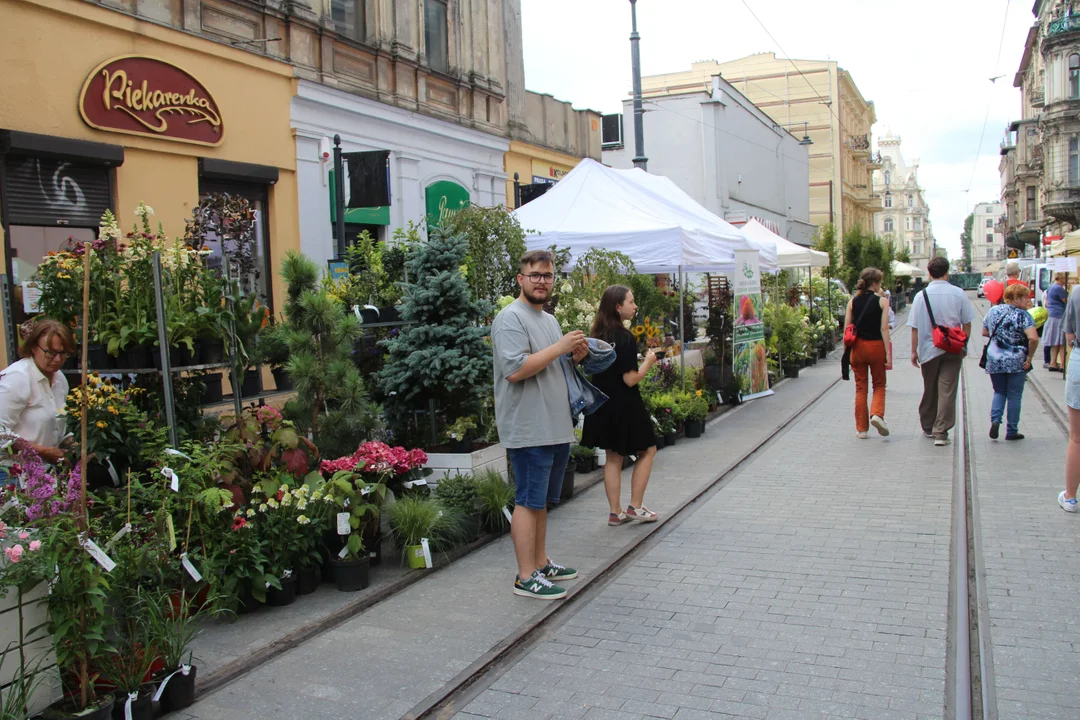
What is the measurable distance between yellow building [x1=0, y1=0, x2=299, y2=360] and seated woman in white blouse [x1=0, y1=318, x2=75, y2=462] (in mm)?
4287

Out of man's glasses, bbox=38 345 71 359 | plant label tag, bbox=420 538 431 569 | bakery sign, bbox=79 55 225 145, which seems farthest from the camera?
bakery sign, bbox=79 55 225 145

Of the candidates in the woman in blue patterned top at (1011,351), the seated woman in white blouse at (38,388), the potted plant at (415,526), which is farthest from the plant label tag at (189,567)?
the woman in blue patterned top at (1011,351)

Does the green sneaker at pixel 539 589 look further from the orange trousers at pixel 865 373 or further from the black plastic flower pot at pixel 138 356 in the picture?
the orange trousers at pixel 865 373

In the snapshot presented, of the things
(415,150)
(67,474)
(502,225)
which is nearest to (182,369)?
(67,474)

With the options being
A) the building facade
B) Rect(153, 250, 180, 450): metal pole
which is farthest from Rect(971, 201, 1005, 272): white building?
Rect(153, 250, 180, 450): metal pole

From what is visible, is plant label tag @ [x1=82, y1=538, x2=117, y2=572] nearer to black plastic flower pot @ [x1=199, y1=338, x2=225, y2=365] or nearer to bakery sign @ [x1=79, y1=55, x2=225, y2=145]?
black plastic flower pot @ [x1=199, y1=338, x2=225, y2=365]

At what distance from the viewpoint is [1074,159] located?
52.0 metres

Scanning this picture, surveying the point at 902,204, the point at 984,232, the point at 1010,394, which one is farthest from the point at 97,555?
the point at 984,232

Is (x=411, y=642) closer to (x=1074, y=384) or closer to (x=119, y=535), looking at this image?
(x=119, y=535)

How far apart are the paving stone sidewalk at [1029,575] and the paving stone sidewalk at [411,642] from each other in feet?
7.43

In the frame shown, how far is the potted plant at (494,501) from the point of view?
250 inches

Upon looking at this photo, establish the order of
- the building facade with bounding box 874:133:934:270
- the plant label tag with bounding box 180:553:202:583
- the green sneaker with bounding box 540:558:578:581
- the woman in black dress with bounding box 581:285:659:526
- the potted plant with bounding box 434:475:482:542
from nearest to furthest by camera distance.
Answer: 1. the plant label tag with bounding box 180:553:202:583
2. the green sneaker with bounding box 540:558:578:581
3. the potted plant with bounding box 434:475:482:542
4. the woman in black dress with bounding box 581:285:659:526
5. the building facade with bounding box 874:133:934:270

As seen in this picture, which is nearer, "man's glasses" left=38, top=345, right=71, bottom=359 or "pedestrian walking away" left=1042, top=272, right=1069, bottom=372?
"man's glasses" left=38, top=345, right=71, bottom=359

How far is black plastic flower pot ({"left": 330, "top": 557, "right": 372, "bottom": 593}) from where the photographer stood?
5246mm
